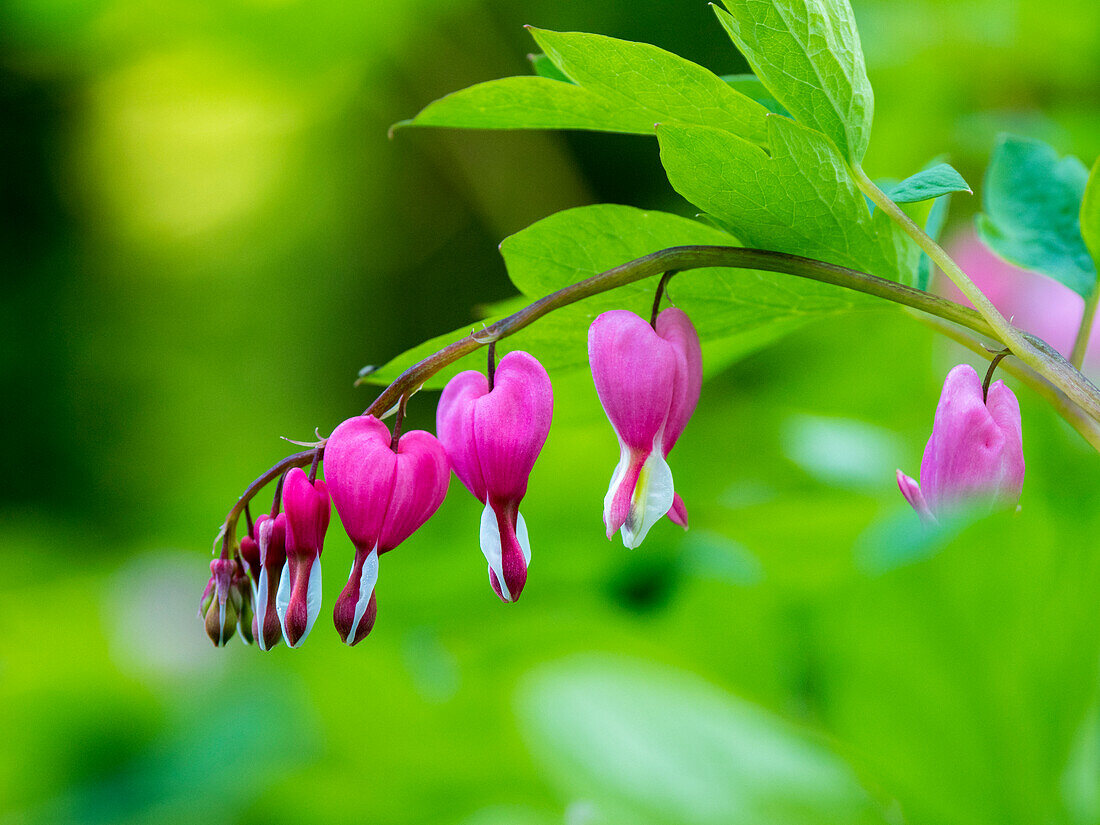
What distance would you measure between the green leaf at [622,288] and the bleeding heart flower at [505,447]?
0.19 feet

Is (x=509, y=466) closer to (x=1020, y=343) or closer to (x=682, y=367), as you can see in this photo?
(x=682, y=367)

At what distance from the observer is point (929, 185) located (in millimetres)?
399

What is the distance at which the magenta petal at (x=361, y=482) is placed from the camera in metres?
0.42

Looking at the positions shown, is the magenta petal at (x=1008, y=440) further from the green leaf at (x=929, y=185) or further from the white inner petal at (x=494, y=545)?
the white inner petal at (x=494, y=545)

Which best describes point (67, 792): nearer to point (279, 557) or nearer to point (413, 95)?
point (279, 557)

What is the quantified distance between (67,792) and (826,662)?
960 millimetres

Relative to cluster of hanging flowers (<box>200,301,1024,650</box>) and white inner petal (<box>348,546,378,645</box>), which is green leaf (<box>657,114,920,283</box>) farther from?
white inner petal (<box>348,546,378,645</box>)

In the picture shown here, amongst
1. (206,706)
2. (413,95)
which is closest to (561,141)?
(413,95)

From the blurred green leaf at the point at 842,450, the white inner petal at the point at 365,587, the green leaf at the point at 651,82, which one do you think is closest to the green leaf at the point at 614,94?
the green leaf at the point at 651,82

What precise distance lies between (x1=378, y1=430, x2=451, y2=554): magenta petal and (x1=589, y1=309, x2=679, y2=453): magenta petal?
0.27ft

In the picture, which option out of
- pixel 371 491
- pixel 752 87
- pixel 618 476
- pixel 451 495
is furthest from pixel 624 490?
pixel 451 495

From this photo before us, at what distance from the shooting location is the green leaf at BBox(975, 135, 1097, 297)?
1.78 feet

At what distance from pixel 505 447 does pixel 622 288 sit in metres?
0.11

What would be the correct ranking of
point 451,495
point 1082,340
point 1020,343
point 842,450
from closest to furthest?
point 1020,343 → point 1082,340 → point 842,450 → point 451,495
